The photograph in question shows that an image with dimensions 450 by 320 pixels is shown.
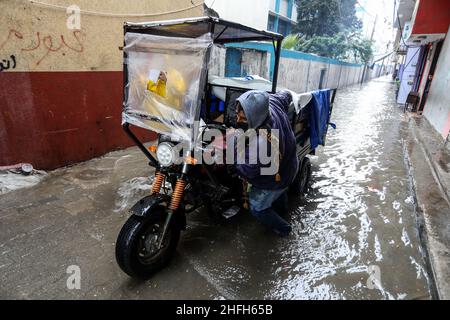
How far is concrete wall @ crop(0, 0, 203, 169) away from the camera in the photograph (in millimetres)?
3910

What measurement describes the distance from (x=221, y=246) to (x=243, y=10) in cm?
1433

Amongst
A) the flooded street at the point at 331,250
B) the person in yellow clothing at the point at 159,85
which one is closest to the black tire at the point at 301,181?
the flooded street at the point at 331,250

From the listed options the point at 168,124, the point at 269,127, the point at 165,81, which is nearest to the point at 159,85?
the point at 165,81

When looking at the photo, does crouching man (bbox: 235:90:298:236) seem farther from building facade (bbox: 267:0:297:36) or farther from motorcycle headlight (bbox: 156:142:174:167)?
building facade (bbox: 267:0:297:36)

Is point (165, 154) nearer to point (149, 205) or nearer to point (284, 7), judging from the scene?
point (149, 205)

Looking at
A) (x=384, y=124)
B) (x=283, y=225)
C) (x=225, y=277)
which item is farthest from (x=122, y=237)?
(x=384, y=124)

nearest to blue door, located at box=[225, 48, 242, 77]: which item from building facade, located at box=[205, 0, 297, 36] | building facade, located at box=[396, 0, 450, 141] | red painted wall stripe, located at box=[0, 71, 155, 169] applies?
building facade, located at box=[205, 0, 297, 36]

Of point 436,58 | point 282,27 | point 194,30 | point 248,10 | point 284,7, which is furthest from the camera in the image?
point 282,27

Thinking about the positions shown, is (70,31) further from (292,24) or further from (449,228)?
(292,24)

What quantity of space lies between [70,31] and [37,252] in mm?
3404

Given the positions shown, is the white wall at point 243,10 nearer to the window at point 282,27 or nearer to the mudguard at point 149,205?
the window at point 282,27

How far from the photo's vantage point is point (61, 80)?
443cm

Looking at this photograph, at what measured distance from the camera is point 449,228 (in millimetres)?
3312

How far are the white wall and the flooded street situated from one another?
11546 mm
